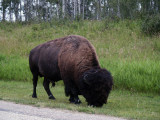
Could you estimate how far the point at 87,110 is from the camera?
22.0 feet

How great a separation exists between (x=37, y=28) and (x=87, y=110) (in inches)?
814

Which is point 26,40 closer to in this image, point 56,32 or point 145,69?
point 56,32

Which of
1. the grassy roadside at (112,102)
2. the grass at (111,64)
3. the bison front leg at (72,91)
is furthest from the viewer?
the bison front leg at (72,91)

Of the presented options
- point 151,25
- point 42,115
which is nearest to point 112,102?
point 42,115

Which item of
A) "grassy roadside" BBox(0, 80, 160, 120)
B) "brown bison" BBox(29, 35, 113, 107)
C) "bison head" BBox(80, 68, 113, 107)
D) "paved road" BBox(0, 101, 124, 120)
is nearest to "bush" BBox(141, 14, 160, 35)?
"grassy roadside" BBox(0, 80, 160, 120)

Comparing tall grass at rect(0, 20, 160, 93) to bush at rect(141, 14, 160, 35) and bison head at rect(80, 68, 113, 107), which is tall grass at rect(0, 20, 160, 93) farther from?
bison head at rect(80, 68, 113, 107)

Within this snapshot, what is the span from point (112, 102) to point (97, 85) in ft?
5.76

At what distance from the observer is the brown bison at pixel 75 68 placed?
7702 millimetres

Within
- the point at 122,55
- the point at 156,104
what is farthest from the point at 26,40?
the point at 156,104

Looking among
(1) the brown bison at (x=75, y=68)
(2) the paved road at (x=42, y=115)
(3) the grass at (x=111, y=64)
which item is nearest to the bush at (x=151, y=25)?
(3) the grass at (x=111, y=64)

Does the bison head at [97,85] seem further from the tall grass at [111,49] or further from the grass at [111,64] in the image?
the tall grass at [111,49]

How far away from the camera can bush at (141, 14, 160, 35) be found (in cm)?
1895

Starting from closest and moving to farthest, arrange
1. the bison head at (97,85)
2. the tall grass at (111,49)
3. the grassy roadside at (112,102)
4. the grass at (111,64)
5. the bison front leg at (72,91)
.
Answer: the grassy roadside at (112,102), the bison head at (97,85), the grass at (111,64), the bison front leg at (72,91), the tall grass at (111,49)

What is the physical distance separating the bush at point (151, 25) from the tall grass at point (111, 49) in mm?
477
